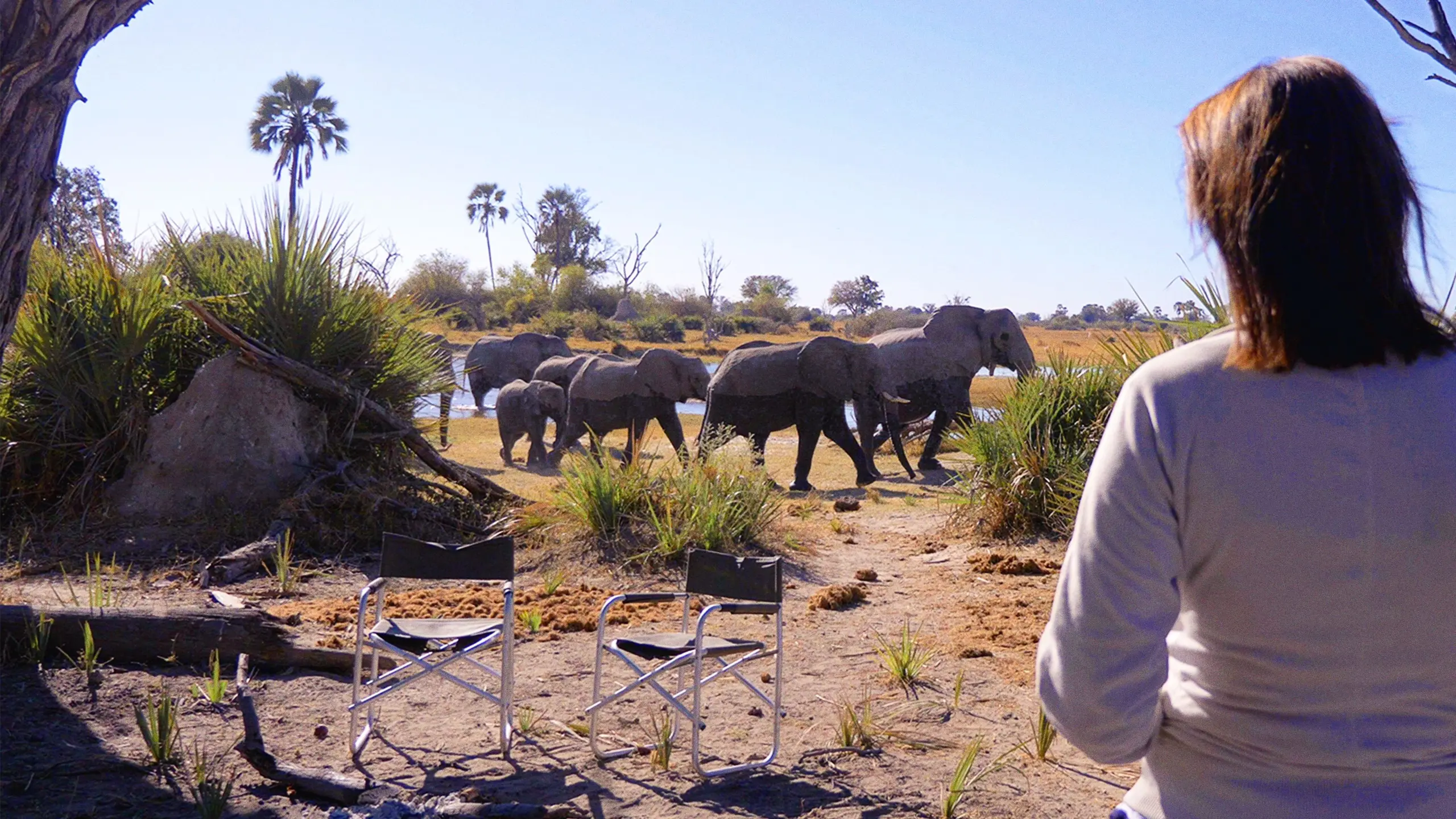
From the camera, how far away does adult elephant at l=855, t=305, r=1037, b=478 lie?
1639cm

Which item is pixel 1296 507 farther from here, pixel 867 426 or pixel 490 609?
pixel 867 426

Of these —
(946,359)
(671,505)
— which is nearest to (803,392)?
(946,359)

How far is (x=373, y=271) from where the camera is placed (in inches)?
407

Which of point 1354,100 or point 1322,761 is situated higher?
point 1354,100

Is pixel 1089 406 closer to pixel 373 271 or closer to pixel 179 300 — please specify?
pixel 373 271

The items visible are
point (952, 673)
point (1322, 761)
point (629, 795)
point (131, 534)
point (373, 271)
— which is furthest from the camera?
point (373, 271)

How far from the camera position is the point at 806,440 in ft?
47.5

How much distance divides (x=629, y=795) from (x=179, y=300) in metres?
7.26

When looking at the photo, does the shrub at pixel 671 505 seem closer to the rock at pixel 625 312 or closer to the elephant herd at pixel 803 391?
the elephant herd at pixel 803 391

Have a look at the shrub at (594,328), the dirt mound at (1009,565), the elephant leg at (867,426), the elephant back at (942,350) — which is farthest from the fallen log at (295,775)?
the shrub at (594,328)

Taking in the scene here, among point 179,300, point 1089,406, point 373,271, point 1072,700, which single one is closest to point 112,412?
point 179,300

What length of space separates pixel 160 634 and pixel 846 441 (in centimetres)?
1036

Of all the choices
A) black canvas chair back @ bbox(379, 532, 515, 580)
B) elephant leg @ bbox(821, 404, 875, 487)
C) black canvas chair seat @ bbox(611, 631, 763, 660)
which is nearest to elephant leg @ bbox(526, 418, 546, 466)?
elephant leg @ bbox(821, 404, 875, 487)

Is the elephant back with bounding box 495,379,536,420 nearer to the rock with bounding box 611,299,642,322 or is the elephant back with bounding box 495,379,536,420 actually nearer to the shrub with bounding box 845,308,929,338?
the shrub with bounding box 845,308,929,338
